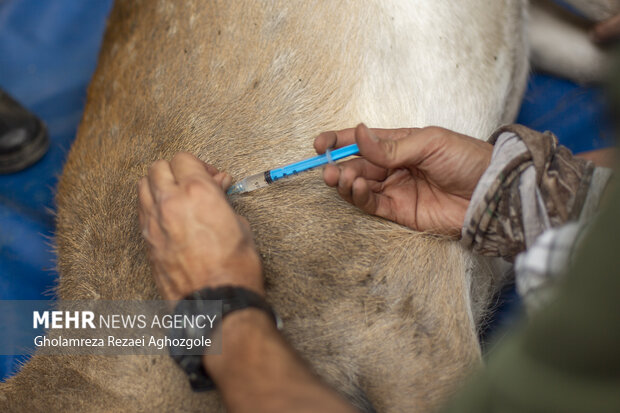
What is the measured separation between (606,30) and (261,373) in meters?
1.79

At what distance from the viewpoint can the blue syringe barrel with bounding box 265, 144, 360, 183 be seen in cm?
111

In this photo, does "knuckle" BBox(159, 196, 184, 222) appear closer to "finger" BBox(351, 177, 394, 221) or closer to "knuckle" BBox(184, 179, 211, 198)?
"knuckle" BBox(184, 179, 211, 198)

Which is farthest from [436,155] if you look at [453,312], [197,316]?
→ [197,316]

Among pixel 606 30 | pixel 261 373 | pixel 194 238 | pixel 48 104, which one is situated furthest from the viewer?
pixel 48 104

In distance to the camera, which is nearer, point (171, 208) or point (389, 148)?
point (171, 208)

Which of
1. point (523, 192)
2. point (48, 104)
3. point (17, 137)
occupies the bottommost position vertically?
point (523, 192)

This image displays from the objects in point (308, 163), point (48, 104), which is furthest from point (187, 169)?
point (48, 104)

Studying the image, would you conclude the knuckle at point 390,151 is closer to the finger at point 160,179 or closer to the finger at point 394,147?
the finger at point 394,147

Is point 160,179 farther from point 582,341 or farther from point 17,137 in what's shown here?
point 17,137

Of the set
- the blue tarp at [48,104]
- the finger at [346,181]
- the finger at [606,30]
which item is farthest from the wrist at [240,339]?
the finger at [606,30]

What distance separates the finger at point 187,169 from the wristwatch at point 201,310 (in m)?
0.23

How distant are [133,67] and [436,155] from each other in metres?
0.83

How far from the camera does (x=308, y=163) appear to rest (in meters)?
1.14

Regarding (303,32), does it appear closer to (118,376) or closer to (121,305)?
(121,305)
